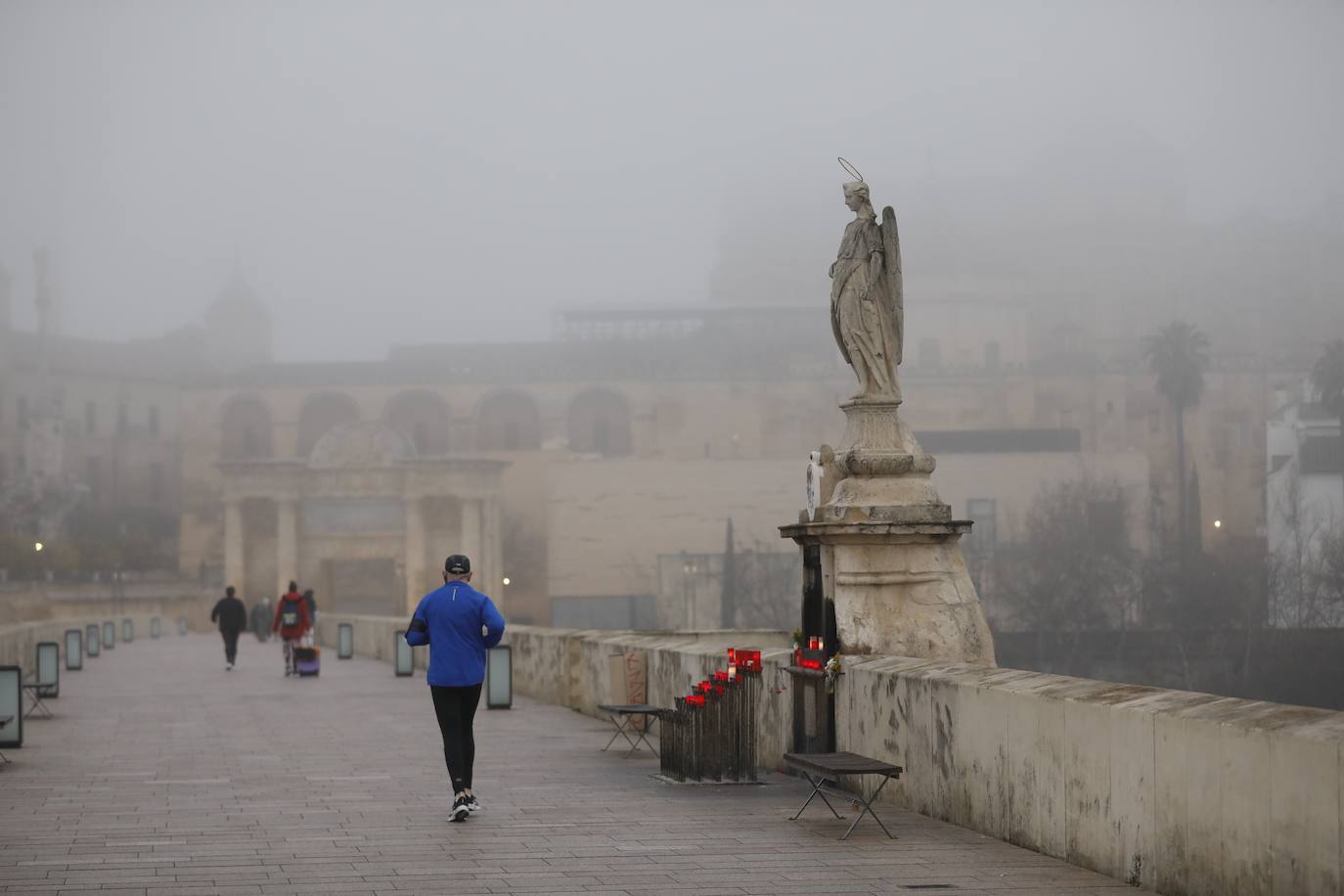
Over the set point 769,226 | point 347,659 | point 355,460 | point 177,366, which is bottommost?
point 347,659

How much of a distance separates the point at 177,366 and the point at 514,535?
42.1 m

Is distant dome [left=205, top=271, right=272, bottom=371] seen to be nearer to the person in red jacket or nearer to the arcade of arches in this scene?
the arcade of arches

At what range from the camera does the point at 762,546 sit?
85438 mm

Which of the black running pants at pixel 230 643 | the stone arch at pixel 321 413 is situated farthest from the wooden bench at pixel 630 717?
the stone arch at pixel 321 413

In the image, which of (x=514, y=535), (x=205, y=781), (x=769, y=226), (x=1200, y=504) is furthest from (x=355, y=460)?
(x=769, y=226)

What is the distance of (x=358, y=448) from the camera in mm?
75688

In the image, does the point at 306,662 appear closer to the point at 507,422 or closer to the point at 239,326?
the point at 507,422

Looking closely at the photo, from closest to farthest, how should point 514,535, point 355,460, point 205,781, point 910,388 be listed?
1. point 205,781
2. point 355,460
3. point 514,535
4. point 910,388

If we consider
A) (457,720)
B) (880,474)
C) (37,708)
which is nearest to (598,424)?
(37,708)

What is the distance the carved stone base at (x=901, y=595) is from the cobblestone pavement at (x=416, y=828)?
3.92 feet

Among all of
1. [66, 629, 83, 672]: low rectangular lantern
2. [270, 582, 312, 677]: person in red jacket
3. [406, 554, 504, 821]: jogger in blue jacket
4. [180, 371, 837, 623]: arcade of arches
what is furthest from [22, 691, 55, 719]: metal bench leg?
[180, 371, 837, 623]: arcade of arches

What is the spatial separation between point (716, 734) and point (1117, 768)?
4.35 metres

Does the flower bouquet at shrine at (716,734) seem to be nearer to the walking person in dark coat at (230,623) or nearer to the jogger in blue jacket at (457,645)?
the jogger in blue jacket at (457,645)

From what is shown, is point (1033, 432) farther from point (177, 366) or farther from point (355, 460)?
point (177, 366)
